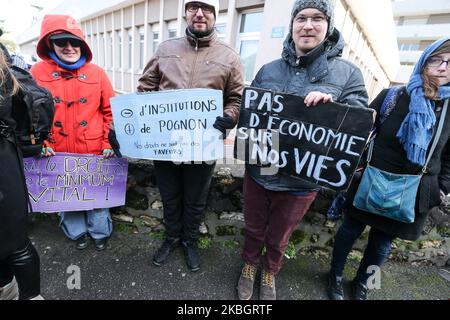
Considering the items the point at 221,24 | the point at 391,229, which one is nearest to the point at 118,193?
the point at 391,229

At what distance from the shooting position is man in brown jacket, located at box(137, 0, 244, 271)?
177 cm

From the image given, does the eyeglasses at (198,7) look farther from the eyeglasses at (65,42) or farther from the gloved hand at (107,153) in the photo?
the gloved hand at (107,153)

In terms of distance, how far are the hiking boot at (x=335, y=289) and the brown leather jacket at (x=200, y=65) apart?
62.7 inches

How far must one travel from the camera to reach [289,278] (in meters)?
2.25

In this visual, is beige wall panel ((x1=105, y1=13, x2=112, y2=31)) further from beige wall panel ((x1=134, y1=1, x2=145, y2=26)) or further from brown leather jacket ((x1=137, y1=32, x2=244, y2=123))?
brown leather jacket ((x1=137, y1=32, x2=244, y2=123))

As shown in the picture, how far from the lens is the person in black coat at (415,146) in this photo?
1.51m

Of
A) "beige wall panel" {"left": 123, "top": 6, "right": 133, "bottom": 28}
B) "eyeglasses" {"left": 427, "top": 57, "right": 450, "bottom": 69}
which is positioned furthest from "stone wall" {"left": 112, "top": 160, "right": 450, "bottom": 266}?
"beige wall panel" {"left": 123, "top": 6, "right": 133, "bottom": 28}

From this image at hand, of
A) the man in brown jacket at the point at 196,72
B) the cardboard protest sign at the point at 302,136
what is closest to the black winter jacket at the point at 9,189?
the man in brown jacket at the point at 196,72

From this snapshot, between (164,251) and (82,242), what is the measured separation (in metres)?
0.81

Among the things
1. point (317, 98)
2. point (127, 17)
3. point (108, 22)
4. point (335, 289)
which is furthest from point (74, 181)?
point (108, 22)

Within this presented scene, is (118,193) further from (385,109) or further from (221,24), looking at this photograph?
(221,24)

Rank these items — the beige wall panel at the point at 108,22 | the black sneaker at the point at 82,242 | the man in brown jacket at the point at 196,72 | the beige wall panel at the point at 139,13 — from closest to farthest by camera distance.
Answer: the man in brown jacket at the point at 196,72 → the black sneaker at the point at 82,242 → the beige wall panel at the point at 139,13 → the beige wall panel at the point at 108,22

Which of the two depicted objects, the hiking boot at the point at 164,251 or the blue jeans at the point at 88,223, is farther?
the blue jeans at the point at 88,223

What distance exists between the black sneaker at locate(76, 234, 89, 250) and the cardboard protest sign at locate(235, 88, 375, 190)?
1.77 m
